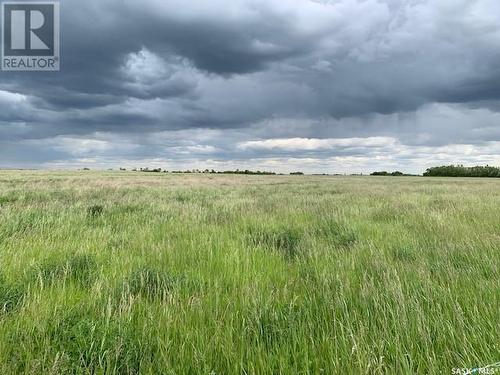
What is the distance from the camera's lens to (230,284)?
13.4 ft

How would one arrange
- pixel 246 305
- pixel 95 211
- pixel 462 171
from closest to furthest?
pixel 246 305, pixel 95 211, pixel 462 171

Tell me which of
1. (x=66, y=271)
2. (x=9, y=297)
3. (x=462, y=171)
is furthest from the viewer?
(x=462, y=171)

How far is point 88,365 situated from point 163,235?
181 inches

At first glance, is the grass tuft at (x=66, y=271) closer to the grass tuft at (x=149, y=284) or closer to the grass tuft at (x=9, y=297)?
the grass tuft at (x=9, y=297)

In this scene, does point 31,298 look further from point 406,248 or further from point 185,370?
point 406,248

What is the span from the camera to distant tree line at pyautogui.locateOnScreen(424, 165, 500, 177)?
10950cm

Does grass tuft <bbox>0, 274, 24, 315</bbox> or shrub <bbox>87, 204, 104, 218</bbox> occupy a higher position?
shrub <bbox>87, 204, 104, 218</bbox>

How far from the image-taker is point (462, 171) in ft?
407

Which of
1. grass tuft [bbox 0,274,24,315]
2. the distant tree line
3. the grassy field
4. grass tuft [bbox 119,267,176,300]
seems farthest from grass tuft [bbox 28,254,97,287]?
the distant tree line

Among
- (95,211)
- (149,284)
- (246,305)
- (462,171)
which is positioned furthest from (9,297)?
(462,171)

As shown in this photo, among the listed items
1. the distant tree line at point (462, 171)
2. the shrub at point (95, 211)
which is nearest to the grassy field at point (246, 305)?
the shrub at point (95, 211)

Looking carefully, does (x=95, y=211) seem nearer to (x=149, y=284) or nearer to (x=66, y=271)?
(x=66, y=271)

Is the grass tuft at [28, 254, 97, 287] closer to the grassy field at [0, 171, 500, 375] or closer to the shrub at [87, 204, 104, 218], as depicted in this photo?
the grassy field at [0, 171, 500, 375]

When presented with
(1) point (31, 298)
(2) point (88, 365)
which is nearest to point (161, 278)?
(1) point (31, 298)
